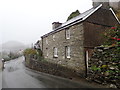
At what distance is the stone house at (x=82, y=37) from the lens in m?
12.7

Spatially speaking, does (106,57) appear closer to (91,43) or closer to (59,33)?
(91,43)

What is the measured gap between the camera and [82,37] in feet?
42.2

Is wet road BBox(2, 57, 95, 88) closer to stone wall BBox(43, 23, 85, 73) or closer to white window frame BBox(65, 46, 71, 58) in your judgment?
stone wall BBox(43, 23, 85, 73)

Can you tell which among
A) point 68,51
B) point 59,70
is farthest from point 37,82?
point 68,51

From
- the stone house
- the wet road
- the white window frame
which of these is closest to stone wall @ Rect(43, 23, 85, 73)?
the stone house

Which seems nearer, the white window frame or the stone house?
the stone house

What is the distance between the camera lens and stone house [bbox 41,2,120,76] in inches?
501

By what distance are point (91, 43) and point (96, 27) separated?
92.0 inches

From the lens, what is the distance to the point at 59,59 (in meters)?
17.1

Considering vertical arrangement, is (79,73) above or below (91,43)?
below

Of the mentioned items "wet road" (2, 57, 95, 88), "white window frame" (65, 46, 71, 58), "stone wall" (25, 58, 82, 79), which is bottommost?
"wet road" (2, 57, 95, 88)

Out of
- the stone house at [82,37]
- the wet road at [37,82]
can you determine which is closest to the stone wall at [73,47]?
the stone house at [82,37]

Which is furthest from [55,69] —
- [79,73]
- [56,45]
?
[56,45]

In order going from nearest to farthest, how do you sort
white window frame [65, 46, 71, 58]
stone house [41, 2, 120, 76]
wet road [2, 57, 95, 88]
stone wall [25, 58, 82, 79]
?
wet road [2, 57, 95, 88]
stone wall [25, 58, 82, 79]
stone house [41, 2, 120, 76]
white window frame [65, 46, 71, 58]
